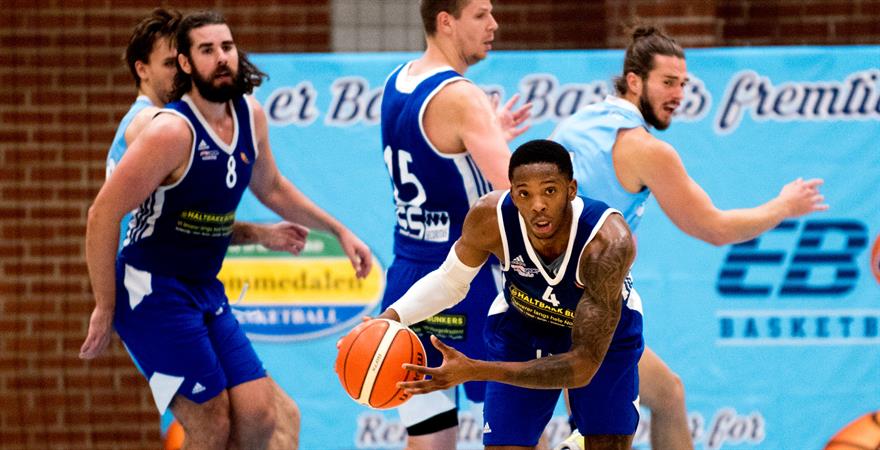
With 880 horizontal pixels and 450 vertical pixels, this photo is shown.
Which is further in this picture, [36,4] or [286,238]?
[36,4]

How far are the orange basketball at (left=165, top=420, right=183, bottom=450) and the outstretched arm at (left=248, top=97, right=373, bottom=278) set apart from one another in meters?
1.82

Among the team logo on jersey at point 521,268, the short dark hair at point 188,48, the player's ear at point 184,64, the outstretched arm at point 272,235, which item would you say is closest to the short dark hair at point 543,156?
the team logo on jersey at point 521,268

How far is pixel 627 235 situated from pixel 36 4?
5006 mm

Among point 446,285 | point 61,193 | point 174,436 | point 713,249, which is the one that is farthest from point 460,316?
point 61,193

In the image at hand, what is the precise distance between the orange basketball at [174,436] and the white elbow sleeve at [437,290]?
282 centimetres

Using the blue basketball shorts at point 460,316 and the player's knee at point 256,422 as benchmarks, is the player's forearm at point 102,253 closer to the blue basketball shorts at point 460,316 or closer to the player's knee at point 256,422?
the player's knee at point 256,422

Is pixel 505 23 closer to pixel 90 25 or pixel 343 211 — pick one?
pixel 343 211

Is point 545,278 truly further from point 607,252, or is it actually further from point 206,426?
point 206,426

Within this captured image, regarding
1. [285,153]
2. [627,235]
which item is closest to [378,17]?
[285,153]

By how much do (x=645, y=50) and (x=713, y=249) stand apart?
5.68 ft

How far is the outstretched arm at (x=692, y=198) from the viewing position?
4.98 meters

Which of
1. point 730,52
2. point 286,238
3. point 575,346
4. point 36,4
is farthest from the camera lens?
point 36,4

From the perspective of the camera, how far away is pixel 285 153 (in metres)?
6.74

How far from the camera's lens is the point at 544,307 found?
4145 mm
